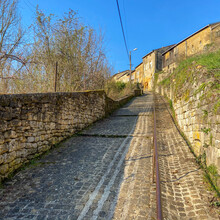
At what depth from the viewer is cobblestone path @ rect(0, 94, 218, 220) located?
246cm

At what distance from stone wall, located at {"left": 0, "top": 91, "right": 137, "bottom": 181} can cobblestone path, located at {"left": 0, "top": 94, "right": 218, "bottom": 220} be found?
0.36m

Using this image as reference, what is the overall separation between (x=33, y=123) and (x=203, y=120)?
4336mm

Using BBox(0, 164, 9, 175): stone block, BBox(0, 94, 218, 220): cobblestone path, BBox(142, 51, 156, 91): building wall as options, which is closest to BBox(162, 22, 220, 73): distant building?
BBox(142, 51, 156, 91): building wall

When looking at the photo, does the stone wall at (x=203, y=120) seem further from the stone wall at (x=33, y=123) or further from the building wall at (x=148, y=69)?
the building wall at (x=148, y=69)

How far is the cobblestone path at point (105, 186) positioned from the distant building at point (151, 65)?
3157 cm

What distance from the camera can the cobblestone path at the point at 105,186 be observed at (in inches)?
96.9

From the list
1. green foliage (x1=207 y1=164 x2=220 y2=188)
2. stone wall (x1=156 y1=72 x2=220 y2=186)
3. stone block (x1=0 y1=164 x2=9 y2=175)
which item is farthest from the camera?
stone block (x1=0 y1=164 x2=9 y2=175)

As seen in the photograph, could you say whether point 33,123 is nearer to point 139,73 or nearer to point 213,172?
point 213,172

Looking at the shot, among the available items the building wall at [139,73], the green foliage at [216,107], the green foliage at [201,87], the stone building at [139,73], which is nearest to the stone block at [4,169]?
the green foliage at [216,107]

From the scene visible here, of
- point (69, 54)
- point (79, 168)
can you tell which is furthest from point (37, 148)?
point (69, 54)

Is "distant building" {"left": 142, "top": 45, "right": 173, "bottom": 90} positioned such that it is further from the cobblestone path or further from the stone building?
the cobblestone path

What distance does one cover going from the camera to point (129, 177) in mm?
3445

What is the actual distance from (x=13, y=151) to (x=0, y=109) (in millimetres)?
995

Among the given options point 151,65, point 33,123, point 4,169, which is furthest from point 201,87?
point 151,65
